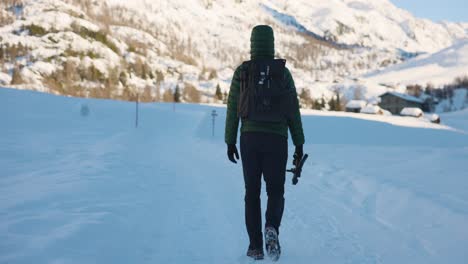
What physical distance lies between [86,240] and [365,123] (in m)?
30.3

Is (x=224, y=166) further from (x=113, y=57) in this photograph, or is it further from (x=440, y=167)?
(x=113, y=57)

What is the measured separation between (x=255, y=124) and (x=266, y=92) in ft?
1.08

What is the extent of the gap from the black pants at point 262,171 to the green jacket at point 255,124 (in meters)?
0.06

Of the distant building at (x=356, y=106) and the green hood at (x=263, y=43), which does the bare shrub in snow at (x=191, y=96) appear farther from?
the green hood at (x=263, y=43)

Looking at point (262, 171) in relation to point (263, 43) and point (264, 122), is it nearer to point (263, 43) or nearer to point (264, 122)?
point (264, 122)

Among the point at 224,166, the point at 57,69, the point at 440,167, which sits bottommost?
the point at 224,166

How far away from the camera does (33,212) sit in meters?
4.98

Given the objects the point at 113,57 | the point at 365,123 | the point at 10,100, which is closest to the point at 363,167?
the point at 365,123

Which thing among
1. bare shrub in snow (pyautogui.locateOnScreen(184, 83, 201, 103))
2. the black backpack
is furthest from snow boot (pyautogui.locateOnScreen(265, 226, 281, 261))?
bare shrub in snow (pyautogui.locateOnScreen(184, 83, 201, 103))

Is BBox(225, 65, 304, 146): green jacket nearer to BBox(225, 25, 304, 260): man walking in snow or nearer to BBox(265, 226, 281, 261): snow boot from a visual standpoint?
BBox(225, 25, 304, 260): man walking in snow

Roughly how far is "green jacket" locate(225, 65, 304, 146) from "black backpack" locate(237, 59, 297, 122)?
0.26ft

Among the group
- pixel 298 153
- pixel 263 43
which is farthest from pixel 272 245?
pixel 263 43

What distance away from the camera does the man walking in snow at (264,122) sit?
3.47m

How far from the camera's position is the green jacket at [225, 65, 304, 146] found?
355cm
